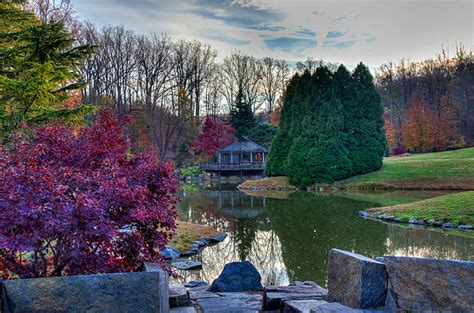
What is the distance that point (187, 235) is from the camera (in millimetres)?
12805

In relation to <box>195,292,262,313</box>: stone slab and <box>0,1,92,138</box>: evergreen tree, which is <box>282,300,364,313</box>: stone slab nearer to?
<box>195,292,262,313</box>: stone slab

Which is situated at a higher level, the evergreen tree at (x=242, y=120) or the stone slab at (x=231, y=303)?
the evergreen tree at (x=242, y=120)

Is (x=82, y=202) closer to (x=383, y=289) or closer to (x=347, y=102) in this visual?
(x=383, y=289)

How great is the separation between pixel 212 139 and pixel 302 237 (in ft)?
103

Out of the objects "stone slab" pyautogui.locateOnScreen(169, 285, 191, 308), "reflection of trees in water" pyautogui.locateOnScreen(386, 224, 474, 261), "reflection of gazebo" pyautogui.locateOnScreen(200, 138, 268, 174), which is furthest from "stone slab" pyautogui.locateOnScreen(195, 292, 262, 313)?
"reflection of gazebo" pyautogui.locateOnScreen(200, 138, 268, 174)

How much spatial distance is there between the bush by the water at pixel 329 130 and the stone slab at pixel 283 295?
24.6 meters

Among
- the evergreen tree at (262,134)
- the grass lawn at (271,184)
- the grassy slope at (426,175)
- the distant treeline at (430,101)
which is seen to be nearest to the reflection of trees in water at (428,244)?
the grassy slope at (426,175)

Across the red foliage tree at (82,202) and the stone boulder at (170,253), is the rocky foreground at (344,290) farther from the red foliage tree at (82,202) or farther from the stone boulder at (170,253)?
the stone boulder at (170,253)

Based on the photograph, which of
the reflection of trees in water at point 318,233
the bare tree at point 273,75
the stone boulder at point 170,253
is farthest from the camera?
the bare tree at point 273,75

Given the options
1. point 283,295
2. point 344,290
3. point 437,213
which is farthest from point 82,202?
point 437,213

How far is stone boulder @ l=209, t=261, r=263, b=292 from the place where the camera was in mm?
6254

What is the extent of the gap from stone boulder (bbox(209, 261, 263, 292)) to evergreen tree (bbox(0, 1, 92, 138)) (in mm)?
5965

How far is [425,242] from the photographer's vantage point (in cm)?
1198

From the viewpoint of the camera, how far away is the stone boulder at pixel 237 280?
6.25m
